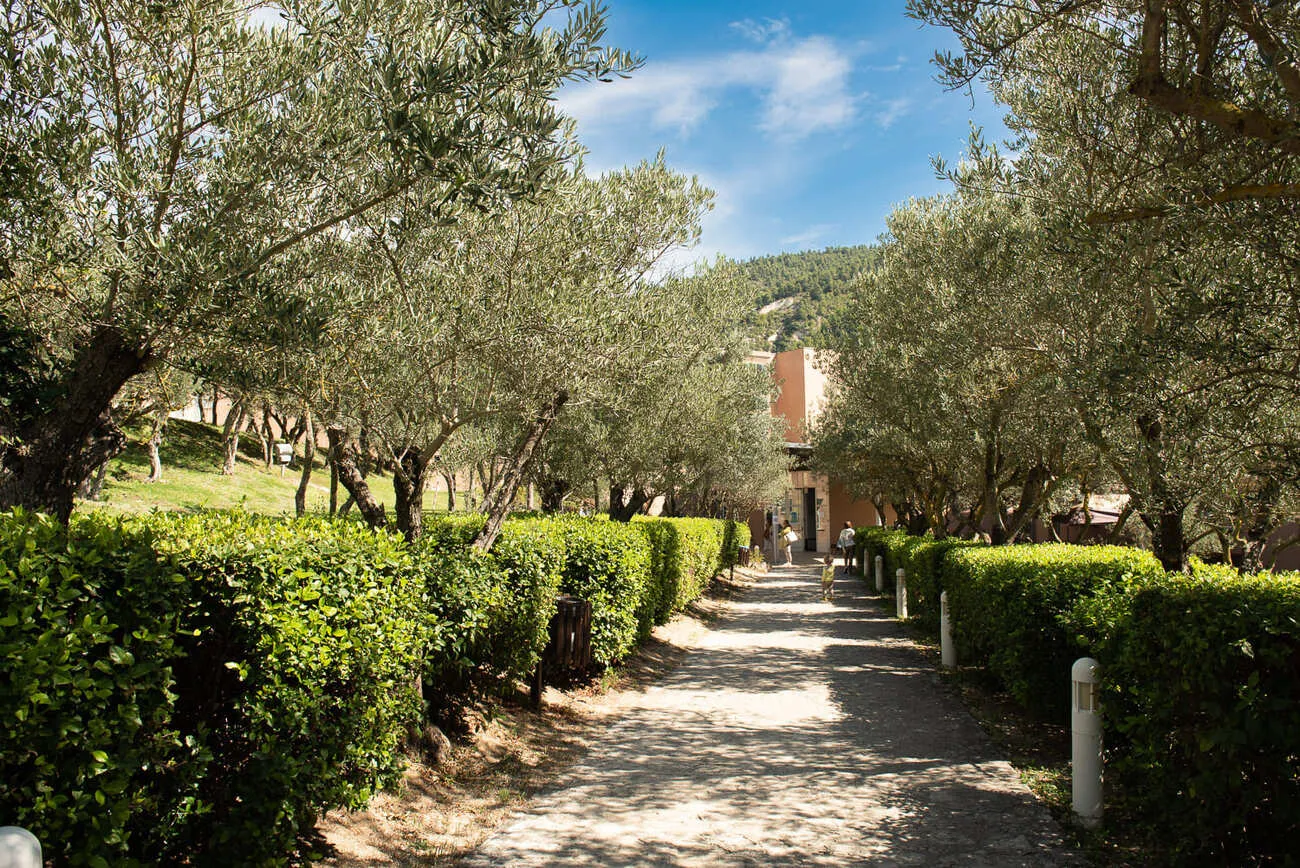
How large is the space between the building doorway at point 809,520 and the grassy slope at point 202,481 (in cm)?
2223

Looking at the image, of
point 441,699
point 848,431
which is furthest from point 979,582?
point 848,431

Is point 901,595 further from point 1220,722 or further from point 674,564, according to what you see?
point 1220,722

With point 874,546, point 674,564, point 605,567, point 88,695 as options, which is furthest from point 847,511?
point 88,695

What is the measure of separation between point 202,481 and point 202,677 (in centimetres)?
2813

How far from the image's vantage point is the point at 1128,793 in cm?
449

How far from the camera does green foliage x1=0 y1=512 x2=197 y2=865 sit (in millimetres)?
2814

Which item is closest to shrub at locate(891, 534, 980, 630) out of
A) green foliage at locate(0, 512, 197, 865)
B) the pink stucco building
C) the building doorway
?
green foliage at locate(0, 512, 197, 865)

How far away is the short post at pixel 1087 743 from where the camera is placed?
16.9 feet

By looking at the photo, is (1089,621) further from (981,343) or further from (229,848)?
(229,848)

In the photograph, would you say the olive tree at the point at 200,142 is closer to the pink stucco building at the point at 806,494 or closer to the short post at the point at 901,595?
the short post at the point at 901,595

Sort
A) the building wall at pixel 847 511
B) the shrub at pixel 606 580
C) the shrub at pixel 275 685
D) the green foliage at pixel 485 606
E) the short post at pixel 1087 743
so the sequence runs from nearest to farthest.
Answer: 1. the shrub at pixel 275 685
2. the short post at pixel 1087 743
3. the green foliage at pixel 485 606
4. the shrub at pixel 606 580
5. the building wall at pixel 847 511

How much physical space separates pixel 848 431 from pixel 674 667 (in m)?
11.1

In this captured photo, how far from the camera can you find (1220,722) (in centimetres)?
353

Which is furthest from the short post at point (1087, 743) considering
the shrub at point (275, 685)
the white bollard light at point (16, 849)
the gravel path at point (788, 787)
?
the white bollard light at point (16, 849)
